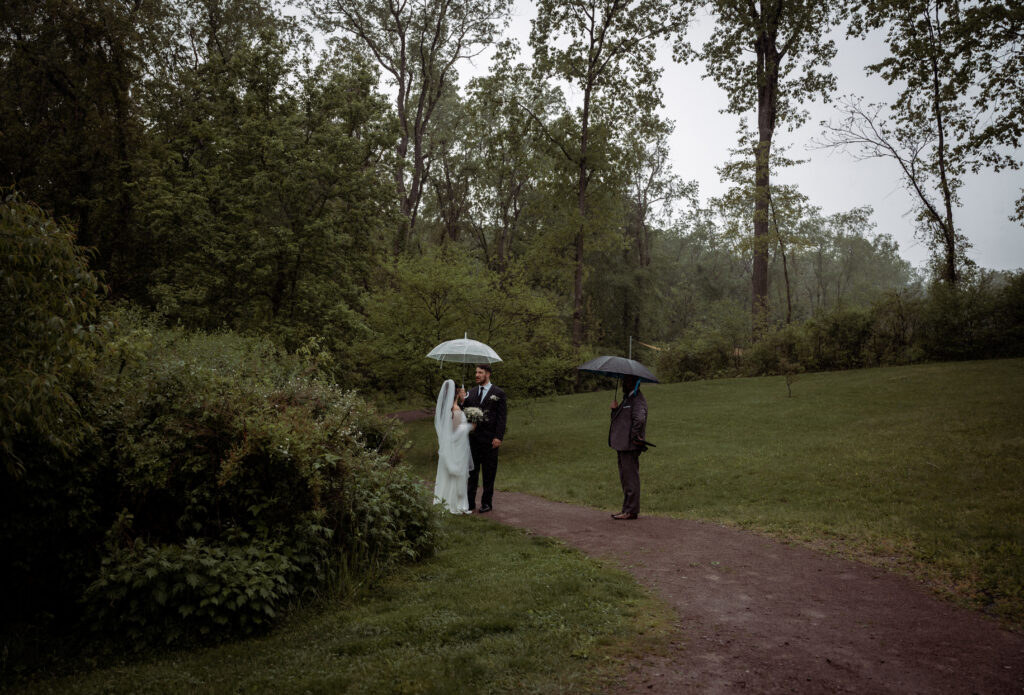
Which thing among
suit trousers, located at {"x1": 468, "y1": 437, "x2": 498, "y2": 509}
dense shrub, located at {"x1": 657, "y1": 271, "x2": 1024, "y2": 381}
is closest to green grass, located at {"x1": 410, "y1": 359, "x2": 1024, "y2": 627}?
dense shrub, located at {"x1": 657, "y1": 271, "x2": 1024, "y2": 381}

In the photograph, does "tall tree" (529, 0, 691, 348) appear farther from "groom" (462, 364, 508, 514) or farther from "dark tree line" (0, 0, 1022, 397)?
"groom" (462, 364, 508, 514)

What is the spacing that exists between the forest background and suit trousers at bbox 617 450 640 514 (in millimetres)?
3431

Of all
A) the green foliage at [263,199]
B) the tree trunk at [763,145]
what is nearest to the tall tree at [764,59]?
the tree trunk at [763,145]

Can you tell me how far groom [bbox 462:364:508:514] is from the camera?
10016 mm

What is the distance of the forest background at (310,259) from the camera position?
5.74m

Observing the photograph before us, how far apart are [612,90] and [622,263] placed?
56.0 feet

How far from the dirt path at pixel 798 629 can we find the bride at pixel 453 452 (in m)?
2.25

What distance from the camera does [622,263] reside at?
44.7 meters

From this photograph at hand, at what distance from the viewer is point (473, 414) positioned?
9.89 m

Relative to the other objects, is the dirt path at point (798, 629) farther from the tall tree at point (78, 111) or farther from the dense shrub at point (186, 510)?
the tall tree at point (78, 111)

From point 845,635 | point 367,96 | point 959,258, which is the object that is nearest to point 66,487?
point 845,635

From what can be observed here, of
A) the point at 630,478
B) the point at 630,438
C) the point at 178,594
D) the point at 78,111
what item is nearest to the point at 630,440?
the point at 630,438

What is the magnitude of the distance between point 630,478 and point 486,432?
89.2 inches

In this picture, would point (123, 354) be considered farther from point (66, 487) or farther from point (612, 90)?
point (612, 90)
